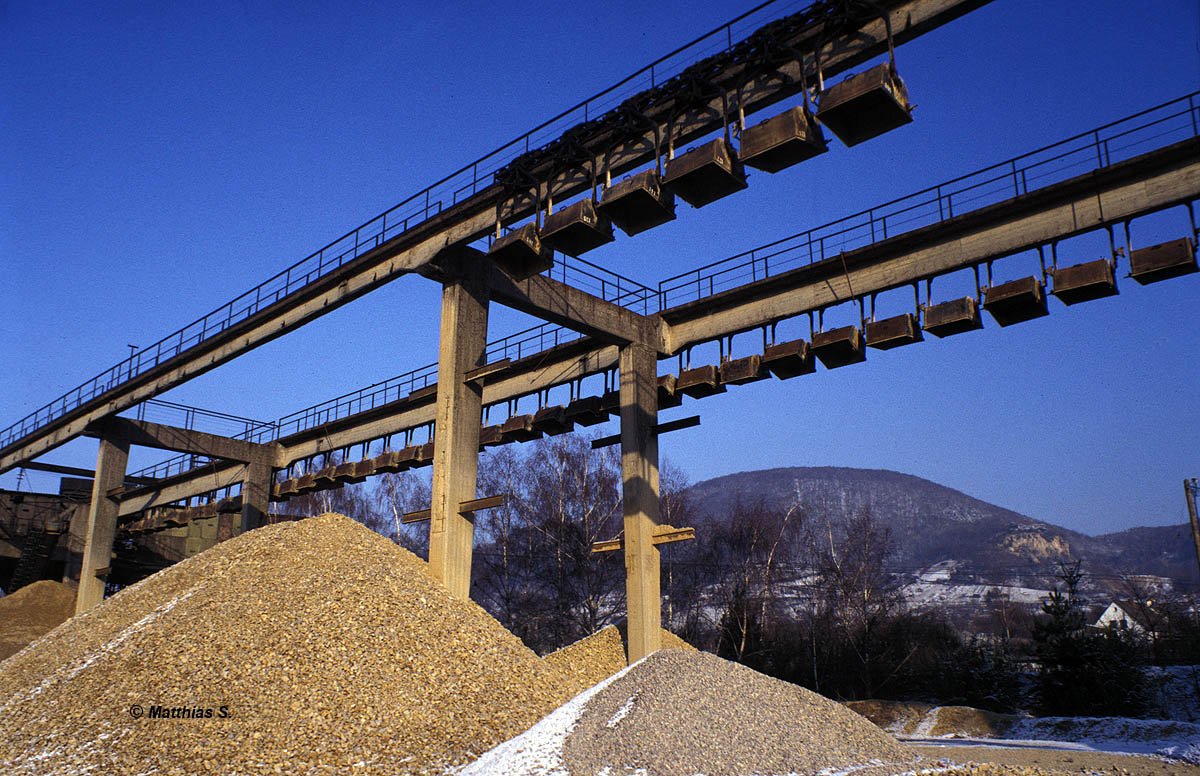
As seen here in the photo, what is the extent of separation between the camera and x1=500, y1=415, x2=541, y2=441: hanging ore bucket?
20766mm

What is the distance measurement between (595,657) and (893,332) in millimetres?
8821

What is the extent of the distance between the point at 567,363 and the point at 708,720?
1164cm

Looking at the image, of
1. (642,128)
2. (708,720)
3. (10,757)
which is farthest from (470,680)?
(642,128)

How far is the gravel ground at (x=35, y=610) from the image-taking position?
29.7 meters

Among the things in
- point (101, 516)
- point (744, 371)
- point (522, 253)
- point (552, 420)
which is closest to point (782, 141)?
point (522, 253)

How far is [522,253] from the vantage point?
13461 millimetres

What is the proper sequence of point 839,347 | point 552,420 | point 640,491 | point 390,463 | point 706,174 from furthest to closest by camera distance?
point 390,463
point 552,420
point 640,491
point 839,347
point 706,174

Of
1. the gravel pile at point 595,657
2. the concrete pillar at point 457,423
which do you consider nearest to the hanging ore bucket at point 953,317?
the gravel pile at point 595,657

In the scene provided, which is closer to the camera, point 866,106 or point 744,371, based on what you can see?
point 866,106

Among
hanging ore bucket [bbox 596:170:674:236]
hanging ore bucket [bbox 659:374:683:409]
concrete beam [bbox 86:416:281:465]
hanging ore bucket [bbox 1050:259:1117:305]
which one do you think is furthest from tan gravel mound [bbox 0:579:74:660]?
hanging ore bucket [bbox 1050:259:1117:305]

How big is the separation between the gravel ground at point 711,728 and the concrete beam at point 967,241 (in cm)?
764

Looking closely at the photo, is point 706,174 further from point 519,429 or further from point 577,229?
point 519,429

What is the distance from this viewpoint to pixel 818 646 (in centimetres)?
3152

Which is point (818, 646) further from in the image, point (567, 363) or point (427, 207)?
point (427, 207)
